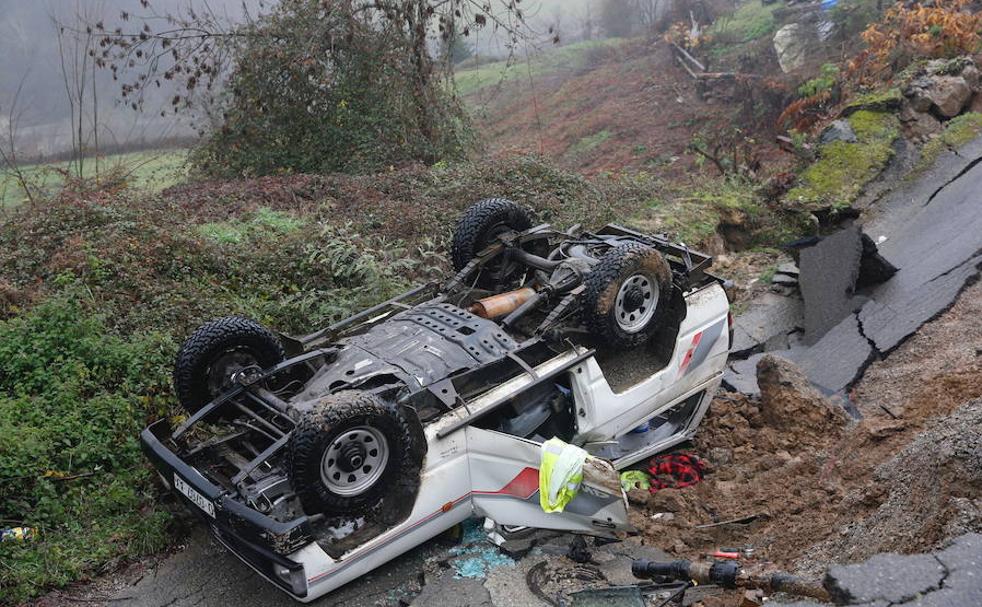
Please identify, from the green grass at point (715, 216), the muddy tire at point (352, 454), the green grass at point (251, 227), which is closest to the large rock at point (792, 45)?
the green grass at point (715, 216)

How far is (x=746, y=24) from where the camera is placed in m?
24.2

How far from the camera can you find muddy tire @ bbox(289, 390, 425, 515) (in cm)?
429

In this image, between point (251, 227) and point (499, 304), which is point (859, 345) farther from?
point (251, 227)

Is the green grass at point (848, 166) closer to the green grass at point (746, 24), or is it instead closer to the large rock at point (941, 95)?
the large rock at point (941, 95)

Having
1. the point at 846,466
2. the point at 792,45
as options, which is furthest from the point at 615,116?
the point at 846,466

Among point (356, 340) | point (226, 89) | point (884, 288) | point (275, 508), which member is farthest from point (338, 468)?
point (226, 89)

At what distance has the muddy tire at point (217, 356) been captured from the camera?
17.2 ft

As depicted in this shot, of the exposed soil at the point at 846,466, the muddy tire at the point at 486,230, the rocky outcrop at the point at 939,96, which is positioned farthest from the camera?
the rocky outcrop at the point at 939,96

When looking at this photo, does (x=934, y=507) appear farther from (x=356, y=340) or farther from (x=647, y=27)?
(x=647, y=27)

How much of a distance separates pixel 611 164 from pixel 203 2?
8.83 metres

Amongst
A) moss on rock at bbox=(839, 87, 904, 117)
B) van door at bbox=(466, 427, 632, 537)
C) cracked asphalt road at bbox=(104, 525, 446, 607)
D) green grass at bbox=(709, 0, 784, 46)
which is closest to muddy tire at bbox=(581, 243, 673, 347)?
van door at bbox=(466, 427, 632, 537)

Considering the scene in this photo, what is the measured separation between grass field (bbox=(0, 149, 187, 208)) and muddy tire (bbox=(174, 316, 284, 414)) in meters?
6.14

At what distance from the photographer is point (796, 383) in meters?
6.25

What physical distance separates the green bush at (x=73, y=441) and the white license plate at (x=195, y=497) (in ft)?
3.30
